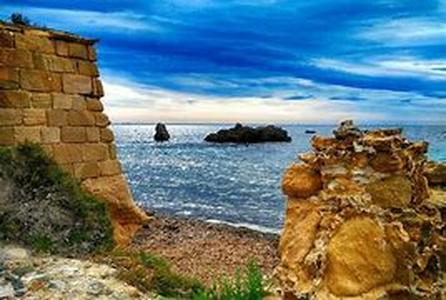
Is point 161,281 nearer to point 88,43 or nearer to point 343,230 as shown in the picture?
point 343,230

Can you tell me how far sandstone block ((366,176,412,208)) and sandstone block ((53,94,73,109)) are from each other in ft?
30.0

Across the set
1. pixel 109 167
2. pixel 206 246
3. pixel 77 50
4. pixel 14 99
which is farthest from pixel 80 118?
pixel 206 246

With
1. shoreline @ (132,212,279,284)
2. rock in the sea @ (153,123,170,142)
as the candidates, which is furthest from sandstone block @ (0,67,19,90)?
rock in the sea @ (153,123,170,142)

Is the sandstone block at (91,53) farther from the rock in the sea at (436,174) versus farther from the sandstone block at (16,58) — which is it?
the rock in the sea at (436,174)

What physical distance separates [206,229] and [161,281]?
1441 centimetres

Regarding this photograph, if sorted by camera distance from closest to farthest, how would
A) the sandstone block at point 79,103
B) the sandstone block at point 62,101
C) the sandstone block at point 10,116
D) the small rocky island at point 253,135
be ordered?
1. the sandstone block at point 10,116
2. the sandstone block at point 62,101
3. the sandstone block at point 79,103
4. the small rocky island at point 253,135

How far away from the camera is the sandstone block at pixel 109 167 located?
1461 cm

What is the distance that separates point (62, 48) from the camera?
1397cm

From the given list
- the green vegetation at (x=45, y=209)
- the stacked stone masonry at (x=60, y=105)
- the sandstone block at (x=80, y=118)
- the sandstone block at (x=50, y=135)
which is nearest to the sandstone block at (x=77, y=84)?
the stacked stone masonry at (x=60, y=105)

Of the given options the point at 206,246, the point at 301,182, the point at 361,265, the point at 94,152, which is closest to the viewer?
the point at 361,265

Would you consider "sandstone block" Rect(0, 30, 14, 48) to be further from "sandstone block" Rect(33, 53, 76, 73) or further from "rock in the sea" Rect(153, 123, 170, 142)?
"rock in the sea" Rect(153, 123, 170, 142)

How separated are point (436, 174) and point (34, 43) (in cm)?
869

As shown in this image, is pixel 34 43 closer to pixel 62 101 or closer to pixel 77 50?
pixel 77 50

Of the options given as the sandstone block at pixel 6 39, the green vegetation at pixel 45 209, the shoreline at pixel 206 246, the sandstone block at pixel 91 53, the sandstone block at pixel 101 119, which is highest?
the sandstone block at pixel 6 39
